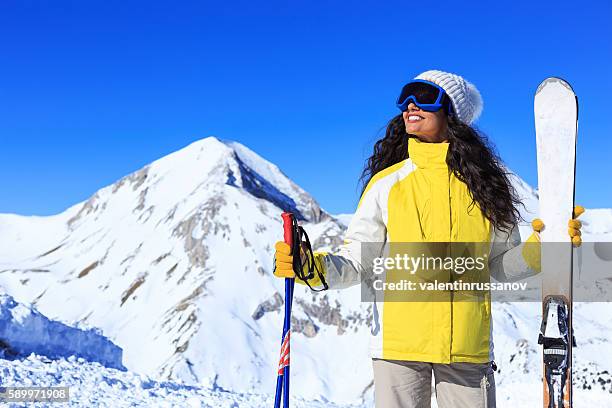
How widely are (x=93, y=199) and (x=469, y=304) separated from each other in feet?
345

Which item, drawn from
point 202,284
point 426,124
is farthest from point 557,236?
point 202,284

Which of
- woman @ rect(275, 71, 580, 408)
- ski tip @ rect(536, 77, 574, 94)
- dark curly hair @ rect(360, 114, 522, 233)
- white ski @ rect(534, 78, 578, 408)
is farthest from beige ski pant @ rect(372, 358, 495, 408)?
ski tip @ rect(536, 77, 574, 94)

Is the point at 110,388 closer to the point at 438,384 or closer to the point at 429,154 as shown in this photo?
the point at 438,384

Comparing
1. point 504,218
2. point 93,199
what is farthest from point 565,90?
point 93,199

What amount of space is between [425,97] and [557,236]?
1.13 metres

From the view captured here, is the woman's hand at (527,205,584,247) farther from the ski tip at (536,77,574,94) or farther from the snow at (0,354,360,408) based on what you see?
the snow at (0,354,360,408)

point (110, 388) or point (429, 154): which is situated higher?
A: point (429, 154)

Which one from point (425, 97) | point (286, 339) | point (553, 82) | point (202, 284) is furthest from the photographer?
point (202, 284)

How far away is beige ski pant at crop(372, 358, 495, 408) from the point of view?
3291mm

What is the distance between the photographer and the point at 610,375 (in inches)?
579

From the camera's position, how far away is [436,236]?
11.0 ft

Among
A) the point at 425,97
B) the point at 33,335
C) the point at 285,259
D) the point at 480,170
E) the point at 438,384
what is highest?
the point at 425,97

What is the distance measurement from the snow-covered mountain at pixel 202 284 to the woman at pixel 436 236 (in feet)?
71.0

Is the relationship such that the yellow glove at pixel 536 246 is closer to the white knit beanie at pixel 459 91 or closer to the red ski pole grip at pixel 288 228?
the white knit beanie at pixel 459 91
